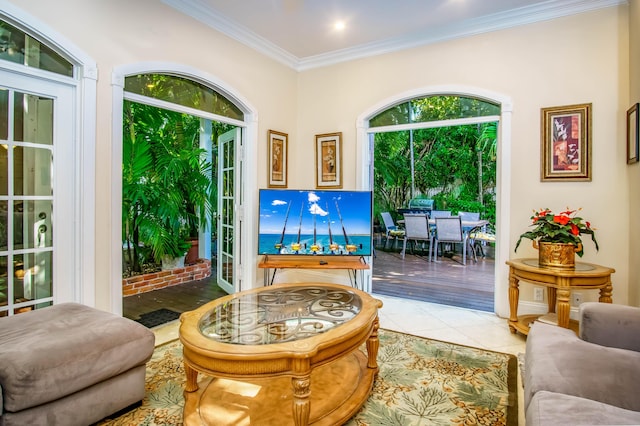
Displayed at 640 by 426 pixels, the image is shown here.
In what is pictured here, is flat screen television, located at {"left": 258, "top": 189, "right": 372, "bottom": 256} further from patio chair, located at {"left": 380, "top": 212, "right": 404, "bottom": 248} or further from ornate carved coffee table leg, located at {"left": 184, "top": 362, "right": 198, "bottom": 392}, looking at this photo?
patio chair, located at {"left": 380, "top": 212, "right": 404, "bottom": 248}

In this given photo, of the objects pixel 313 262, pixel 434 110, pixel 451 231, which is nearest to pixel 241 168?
pixel 313 262

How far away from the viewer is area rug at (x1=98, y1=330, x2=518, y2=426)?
190 centimetres

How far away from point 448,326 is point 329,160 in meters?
2.30

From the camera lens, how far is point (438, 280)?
17.1 ft

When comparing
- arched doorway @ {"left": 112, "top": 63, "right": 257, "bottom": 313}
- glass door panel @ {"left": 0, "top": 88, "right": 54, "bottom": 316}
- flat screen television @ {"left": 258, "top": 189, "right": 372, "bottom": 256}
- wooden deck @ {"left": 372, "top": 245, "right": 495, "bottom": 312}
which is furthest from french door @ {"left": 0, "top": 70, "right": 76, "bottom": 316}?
wooden deck @ {"left": 372, "top": 245, "right": 495, "bottom": 312}

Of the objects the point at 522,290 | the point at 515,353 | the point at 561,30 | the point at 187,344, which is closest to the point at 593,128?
the point at 561,30

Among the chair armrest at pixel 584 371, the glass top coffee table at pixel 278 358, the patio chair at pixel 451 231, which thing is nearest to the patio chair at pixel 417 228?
the patio chair at pixel 451 231

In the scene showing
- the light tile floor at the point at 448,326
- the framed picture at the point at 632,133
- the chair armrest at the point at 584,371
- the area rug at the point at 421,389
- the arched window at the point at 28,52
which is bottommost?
the area rug at the point at 421,389

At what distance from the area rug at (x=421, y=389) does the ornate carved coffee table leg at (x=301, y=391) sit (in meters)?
0.42

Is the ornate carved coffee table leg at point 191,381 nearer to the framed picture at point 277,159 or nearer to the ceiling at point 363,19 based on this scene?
the framed picture at point 277,159

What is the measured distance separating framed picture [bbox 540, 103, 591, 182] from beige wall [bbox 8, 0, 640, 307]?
0.06 m

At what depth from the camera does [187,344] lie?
1.63 metres

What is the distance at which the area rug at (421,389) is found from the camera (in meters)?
1.90

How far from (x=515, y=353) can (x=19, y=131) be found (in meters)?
3.78
